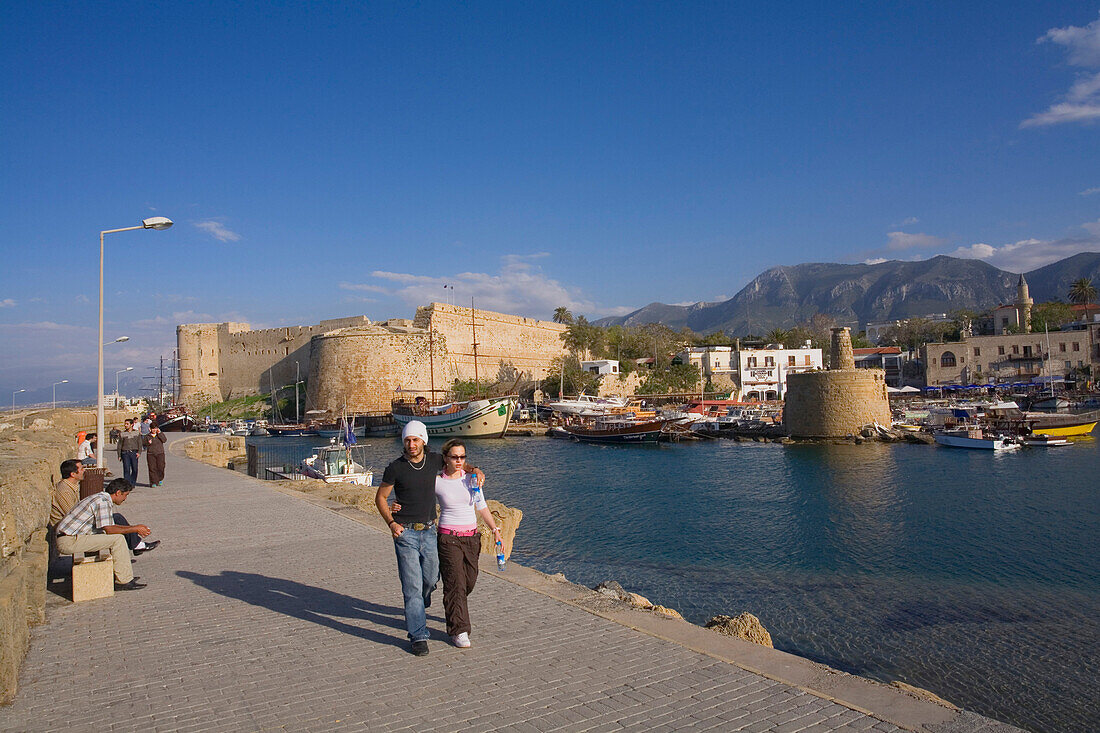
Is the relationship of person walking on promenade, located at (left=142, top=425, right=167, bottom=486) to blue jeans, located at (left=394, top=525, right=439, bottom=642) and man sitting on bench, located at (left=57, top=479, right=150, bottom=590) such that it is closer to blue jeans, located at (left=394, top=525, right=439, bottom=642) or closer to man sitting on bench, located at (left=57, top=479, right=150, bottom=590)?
man sitting on bench, located at (left=57, top=479, right=150, bottom=590)

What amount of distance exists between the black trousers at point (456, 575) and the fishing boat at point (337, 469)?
50.9 ft

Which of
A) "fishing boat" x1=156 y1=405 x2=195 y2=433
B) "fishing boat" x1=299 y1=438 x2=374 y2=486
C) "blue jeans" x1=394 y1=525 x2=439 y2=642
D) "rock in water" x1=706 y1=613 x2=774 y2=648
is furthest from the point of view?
"fishing boat" x1=156 y1=405 x2=195 y2=433

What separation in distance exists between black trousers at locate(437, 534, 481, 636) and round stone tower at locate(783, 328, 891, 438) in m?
31.3

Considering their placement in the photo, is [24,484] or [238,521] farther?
[238,521]

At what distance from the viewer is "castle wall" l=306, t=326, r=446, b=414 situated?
4991 cm

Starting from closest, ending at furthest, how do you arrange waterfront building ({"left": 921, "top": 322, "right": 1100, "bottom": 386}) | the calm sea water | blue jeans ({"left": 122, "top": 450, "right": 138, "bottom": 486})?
the calm sea water → blue jeans ({"left": 122, "top": 450, "right": 138, "bottom": 486}) → waterfront building ({"left": 921, "top": 322, "right": 1100, "bottom": 386})

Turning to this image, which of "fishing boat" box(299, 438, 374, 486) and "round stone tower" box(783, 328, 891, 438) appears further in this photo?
"round stone tower" box(783, 328, 891, 438)

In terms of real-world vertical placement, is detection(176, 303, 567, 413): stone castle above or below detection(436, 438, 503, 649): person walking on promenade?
above

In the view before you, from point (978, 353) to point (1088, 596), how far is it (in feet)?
196

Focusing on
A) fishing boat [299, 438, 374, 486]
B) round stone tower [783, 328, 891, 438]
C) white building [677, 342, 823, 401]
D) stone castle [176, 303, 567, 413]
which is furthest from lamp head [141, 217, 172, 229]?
white building [677, 342, 823, 401]

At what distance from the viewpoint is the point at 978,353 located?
61.8 m

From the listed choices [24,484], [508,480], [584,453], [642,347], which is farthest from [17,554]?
[642,347]

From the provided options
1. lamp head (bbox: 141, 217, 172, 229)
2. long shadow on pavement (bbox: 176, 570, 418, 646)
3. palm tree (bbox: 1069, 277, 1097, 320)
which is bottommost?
long shadow on pavement (bbox: 176, 570, 418, 646)

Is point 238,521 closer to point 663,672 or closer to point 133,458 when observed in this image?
point 133,458
